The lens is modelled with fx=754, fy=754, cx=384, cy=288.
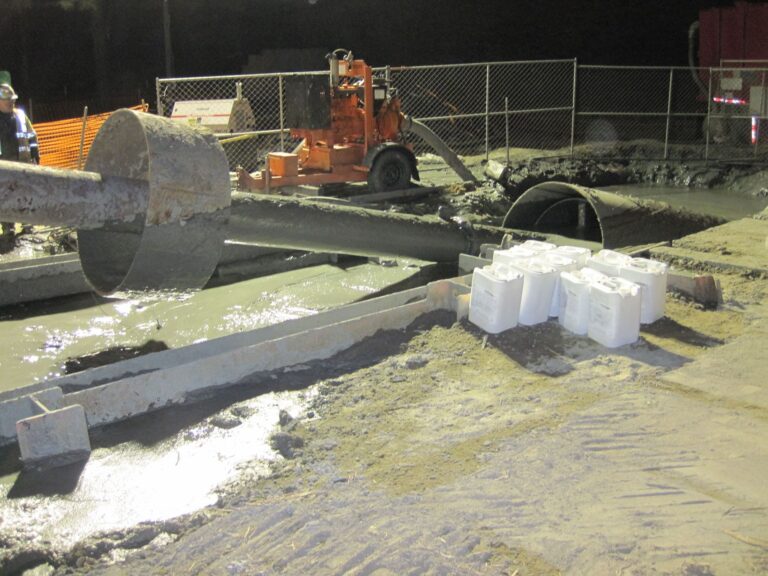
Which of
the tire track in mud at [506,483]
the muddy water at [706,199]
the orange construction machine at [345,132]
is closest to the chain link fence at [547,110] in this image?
the orange construction machine at [345,132]

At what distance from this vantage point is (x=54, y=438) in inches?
170

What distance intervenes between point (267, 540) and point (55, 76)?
20.3 m

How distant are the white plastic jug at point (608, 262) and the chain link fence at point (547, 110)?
756 centimetres

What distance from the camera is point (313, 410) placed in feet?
16.0

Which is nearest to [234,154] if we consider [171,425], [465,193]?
[465,193]

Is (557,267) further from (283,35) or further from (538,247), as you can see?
(283,35)

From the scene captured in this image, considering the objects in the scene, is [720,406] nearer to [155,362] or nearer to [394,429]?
[394,429]

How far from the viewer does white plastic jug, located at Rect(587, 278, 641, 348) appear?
552 cm

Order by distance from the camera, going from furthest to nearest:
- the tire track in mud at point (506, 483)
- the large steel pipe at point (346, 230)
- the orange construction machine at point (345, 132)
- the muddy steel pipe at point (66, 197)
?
the orange construction machine at point (345, 132) < the large steel pipe at point (346, 230) < the muddy steel pipe at point (66, 197) < the tire track in mud at point (506, 483)

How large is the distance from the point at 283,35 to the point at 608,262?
1935 centimetres

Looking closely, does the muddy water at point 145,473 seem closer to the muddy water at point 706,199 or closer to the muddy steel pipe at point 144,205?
the muddy steel pipe at point 144,205

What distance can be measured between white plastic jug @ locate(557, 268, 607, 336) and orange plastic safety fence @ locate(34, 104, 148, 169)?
961 centimetres

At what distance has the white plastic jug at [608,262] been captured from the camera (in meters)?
6.18

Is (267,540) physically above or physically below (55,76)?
below
